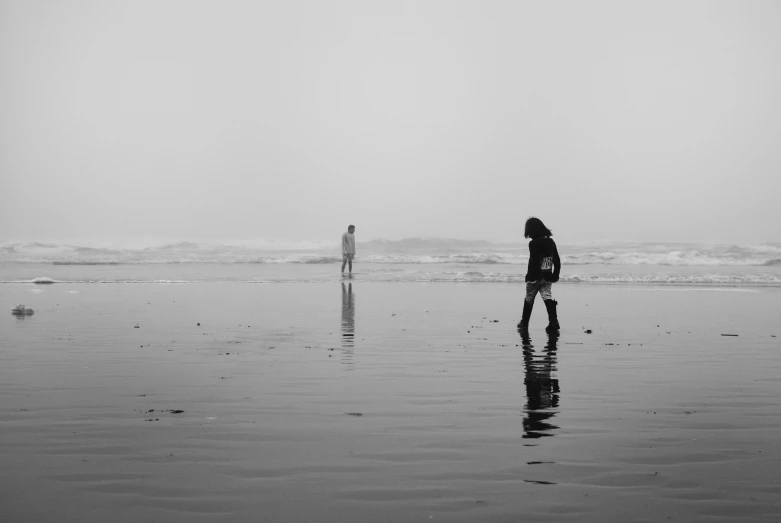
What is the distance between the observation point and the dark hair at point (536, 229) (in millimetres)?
13562

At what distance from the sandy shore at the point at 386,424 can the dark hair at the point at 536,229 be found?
2187 millimetres

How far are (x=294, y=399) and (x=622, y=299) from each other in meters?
15.7

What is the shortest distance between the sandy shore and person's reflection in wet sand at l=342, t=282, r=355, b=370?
0.07 m

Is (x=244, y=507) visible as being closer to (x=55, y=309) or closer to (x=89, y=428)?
(x=89, y=428)

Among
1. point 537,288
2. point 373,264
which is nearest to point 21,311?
point 537,288

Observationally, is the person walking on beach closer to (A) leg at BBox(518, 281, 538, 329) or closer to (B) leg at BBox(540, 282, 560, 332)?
(A) leg at BBox(518, 281, 538, 329)

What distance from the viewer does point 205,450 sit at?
185 inches

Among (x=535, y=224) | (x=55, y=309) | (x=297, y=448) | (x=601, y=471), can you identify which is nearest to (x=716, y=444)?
(x=601, y=471)

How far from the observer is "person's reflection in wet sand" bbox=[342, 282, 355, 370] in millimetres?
9102

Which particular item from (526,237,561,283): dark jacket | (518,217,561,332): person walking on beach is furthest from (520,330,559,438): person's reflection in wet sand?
(526,237,561,283): dark jacket

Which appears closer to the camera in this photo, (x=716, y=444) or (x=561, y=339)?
(x=716, y=444)

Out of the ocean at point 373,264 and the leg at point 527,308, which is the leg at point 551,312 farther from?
the ocean at point 373,264

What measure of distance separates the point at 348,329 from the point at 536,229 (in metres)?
4.17

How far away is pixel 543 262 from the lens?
13.5m
